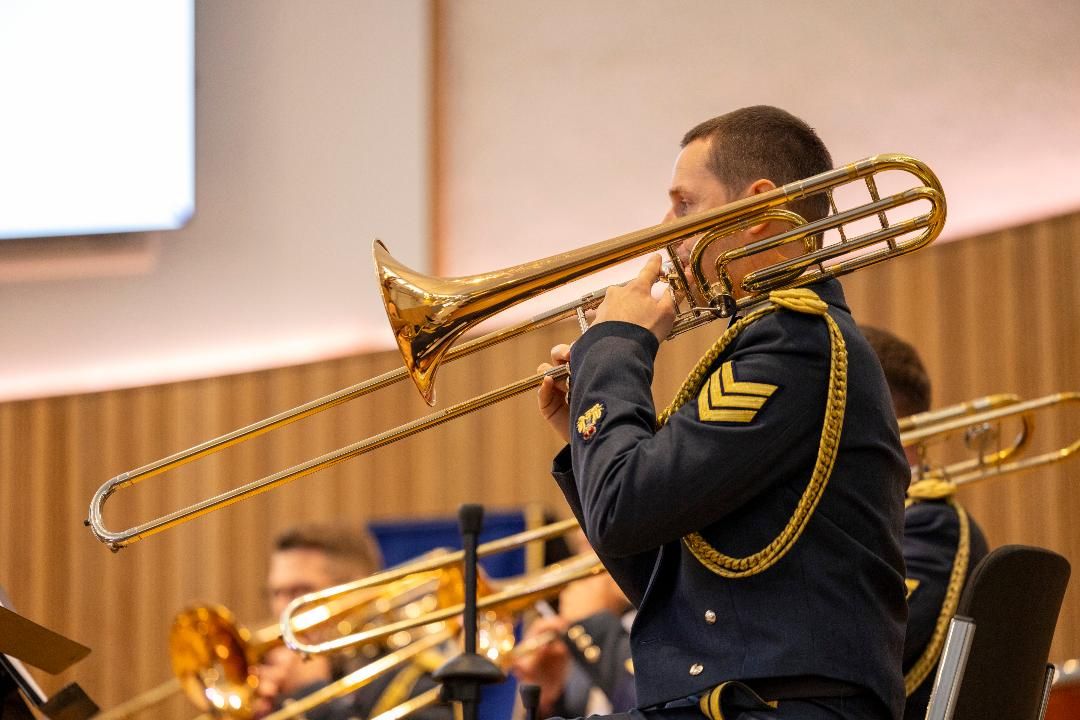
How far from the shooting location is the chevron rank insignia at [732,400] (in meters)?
1.52

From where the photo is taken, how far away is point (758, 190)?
181cm

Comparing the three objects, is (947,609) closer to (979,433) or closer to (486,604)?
(979,433)

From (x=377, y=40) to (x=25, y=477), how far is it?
2356 millimetres

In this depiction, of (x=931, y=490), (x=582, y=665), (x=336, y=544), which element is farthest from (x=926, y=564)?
(x=336, y=544)

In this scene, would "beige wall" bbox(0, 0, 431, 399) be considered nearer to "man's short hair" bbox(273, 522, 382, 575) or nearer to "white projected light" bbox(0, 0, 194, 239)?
"white projected light" bbox(0, 0, 194, 239)

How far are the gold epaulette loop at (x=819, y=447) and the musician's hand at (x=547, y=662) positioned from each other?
170 cm

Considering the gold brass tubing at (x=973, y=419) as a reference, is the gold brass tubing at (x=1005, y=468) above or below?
below

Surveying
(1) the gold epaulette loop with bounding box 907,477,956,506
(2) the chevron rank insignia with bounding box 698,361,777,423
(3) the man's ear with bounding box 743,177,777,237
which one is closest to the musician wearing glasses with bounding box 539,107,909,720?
(2) the chevron rank insignia with bounding box 698,361,777,423

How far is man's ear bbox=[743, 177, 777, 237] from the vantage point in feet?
5.88

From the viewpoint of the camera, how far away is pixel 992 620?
1.74 meters

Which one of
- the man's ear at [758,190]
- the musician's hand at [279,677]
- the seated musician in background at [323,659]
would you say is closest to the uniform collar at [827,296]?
the man's ear at [758,190]

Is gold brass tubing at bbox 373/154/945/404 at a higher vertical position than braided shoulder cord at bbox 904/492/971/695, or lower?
higher

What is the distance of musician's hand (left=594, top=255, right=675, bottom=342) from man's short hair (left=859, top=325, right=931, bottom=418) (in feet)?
3.57

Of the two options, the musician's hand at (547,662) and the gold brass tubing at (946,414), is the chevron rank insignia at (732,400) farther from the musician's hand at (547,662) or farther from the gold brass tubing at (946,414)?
the musician's hand at (547,662)
